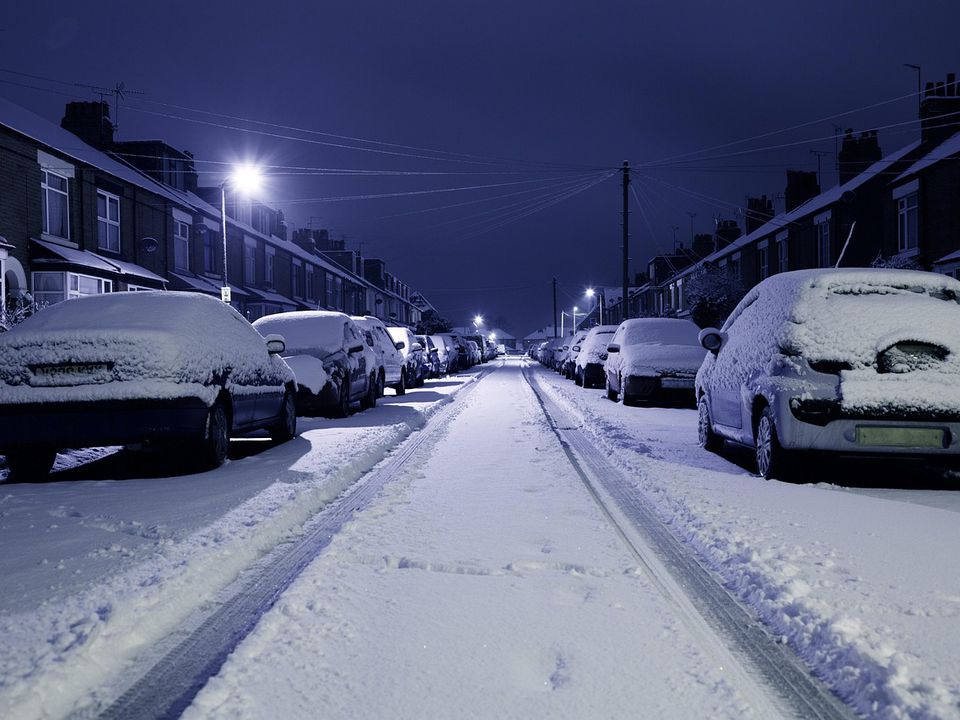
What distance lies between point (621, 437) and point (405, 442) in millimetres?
2659

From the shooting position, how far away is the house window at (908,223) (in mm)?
26941

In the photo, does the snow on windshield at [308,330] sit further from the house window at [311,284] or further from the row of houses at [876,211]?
the house window at [311,284]

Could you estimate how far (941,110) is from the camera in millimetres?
28578

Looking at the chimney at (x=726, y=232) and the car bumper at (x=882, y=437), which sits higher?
the chimney at (x=726, y=232)

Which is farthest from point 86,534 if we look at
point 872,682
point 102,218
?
point 102,218

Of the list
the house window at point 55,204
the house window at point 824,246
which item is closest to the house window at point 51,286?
the house window at point 55,204

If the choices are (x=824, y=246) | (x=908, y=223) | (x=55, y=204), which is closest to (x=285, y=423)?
(x=55, y=204)

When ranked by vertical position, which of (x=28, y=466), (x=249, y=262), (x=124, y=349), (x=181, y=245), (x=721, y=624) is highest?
(x=249, y=262)

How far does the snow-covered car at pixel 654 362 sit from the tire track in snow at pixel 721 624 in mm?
8714

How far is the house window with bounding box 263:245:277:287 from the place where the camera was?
144 ft

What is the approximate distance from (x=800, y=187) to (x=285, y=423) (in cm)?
3653

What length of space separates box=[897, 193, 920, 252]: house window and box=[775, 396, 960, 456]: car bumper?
23191mm

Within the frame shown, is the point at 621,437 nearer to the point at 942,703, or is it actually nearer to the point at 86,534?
the point at 86,534

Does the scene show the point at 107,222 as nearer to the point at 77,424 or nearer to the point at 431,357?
the point at 431,357
